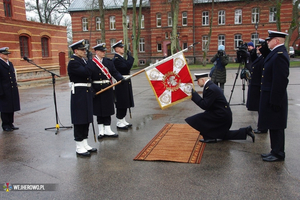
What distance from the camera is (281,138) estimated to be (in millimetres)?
4629

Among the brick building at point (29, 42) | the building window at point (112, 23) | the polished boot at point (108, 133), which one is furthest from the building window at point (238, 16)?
the polished boot at point (108, 133)

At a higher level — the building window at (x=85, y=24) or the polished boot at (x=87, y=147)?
the building window at (x=85, y=24)

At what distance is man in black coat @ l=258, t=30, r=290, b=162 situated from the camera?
4375mm

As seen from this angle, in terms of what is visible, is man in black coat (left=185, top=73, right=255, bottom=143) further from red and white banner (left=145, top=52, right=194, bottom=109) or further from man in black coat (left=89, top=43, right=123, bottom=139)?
man in black coat (left=89, top=43, right=123, bottom=139)

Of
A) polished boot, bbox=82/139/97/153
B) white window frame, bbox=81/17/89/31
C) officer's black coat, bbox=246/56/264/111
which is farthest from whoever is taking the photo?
white window frame, bbox=81/17/89/31

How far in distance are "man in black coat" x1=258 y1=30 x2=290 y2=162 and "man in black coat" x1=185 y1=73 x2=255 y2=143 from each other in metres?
0.89

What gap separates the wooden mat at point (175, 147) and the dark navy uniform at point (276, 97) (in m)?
1.28

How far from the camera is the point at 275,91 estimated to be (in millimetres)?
4383

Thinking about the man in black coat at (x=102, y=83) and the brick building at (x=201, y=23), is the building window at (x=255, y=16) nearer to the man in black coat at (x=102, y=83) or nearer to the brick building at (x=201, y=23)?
the brick building at (x=201, y=23)

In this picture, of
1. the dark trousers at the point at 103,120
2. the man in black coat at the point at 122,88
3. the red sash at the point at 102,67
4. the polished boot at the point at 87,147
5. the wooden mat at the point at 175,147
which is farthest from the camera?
the man in black coat at the point at 122,88

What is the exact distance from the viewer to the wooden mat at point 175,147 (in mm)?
4902

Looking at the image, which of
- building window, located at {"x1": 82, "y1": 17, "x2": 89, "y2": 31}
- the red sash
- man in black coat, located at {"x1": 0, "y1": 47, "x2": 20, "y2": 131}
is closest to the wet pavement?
man in black coat, located at {"x1": 0, "y1": 47, "x2": 20, "y2": 131}

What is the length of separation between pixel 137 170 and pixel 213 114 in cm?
199

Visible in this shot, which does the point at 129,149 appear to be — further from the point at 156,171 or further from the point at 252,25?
the point at 252,25
